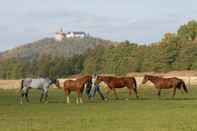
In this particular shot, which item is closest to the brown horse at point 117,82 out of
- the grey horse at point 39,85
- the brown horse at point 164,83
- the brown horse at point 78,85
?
the brown horse at point 164,83

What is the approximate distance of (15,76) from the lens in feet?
473

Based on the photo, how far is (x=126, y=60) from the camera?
415 ft

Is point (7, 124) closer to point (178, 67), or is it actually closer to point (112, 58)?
point (178, 67)

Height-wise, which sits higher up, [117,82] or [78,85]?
[78,85]

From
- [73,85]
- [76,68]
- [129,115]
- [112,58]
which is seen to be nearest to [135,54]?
[112,58]

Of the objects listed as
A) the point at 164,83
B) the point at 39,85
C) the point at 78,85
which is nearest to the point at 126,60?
the point at 164,83

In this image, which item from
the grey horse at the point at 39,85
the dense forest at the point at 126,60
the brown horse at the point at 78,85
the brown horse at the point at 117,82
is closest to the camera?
the brown horse at the point at 78,85

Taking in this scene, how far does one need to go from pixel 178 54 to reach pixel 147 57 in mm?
7306

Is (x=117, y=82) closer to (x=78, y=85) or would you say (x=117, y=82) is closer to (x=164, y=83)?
(x=164, y=83)

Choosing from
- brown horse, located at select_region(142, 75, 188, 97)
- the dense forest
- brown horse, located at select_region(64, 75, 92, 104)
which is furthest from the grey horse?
the dense forest

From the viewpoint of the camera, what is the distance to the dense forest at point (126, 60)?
382ft

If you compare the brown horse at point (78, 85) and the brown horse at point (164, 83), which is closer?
the brown horse at point (78, 85)

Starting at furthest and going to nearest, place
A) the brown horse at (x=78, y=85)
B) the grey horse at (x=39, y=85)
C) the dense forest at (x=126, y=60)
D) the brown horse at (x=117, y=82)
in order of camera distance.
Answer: the dense forest at (x=126, y=60)
the brown horse at (x=117, y=82)
the grey horse at (x=39, y=85)
the brown horse at (x=78, y=85)

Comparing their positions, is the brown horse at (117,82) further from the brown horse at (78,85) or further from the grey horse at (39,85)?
the grey horse at (39,85)
